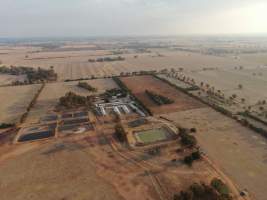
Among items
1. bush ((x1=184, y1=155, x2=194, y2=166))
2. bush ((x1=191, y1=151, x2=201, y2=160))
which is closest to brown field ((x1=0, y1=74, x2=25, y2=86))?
bush ((x1=184, y1=155, x2=194, y2=166))

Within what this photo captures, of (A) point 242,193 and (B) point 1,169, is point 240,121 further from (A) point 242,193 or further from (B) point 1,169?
(B) point 1,169

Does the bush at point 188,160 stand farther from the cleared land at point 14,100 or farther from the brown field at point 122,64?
the brown field at point 122,64

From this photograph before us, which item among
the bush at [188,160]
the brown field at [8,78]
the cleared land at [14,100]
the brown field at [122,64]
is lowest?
the bush at [188,160]

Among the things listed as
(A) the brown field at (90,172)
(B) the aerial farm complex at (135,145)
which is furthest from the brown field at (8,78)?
(A) the brown field at (90,172)

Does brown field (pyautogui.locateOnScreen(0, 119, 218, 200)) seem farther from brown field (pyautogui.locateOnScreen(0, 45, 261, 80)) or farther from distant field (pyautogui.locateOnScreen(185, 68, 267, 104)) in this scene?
brown field (pyautogui.locateOnScreen(0, 45, 261, 80))

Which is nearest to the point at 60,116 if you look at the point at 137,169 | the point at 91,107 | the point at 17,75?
the point at 91,107

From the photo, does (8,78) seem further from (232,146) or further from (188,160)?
(232,146)

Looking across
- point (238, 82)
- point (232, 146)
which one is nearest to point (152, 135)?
point (232, 146)
